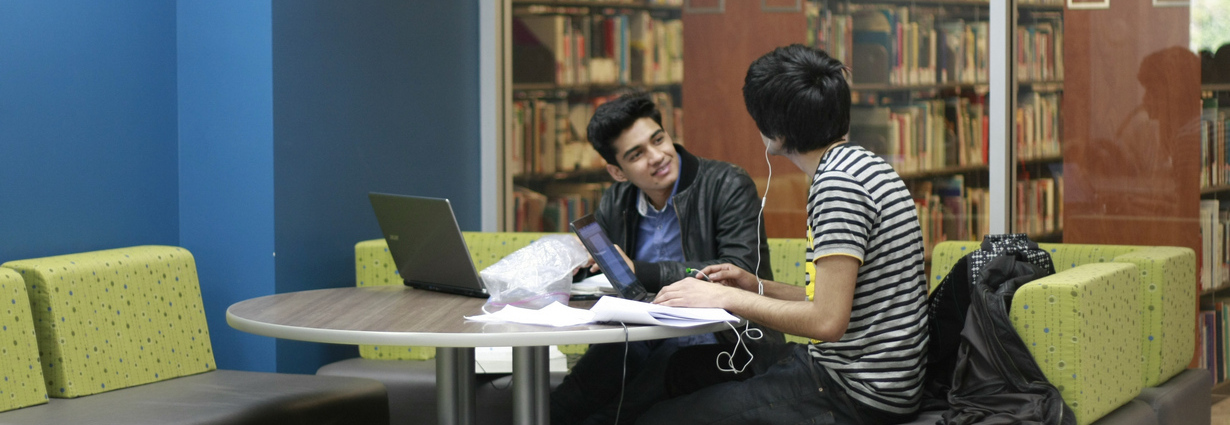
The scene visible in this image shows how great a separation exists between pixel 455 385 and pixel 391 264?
1.14 meters

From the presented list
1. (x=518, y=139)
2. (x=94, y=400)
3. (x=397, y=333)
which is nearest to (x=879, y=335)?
(x=397, y=333)

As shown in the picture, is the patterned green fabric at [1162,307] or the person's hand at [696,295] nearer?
the person's hand at [696,295]

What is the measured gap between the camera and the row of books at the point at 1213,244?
3.50 meters

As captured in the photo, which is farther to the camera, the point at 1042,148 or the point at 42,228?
the point at 1042,148

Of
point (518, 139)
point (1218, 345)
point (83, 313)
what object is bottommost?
point (1218, 345)

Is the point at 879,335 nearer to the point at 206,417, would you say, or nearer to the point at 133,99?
the point at 206,417

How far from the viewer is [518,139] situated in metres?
4.32

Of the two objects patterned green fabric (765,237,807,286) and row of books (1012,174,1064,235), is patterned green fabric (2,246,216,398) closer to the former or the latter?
patterned green fabric (765,237,807,286)

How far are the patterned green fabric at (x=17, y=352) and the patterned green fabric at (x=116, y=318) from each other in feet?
0.29

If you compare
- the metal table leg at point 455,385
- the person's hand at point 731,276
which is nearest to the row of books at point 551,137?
the person's hand at point 731,276

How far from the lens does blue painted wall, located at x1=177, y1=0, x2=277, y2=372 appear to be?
3.17 m

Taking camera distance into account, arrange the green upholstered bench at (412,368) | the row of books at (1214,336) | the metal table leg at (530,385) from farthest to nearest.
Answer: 1. the row of books at (1214,336)
2. the green upholstered bench at (412,368)
3. the metal table leg at (530,385)

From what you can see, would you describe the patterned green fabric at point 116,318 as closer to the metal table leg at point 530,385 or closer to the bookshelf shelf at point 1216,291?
the metal table leg at point 530,385

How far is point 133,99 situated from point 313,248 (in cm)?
69
